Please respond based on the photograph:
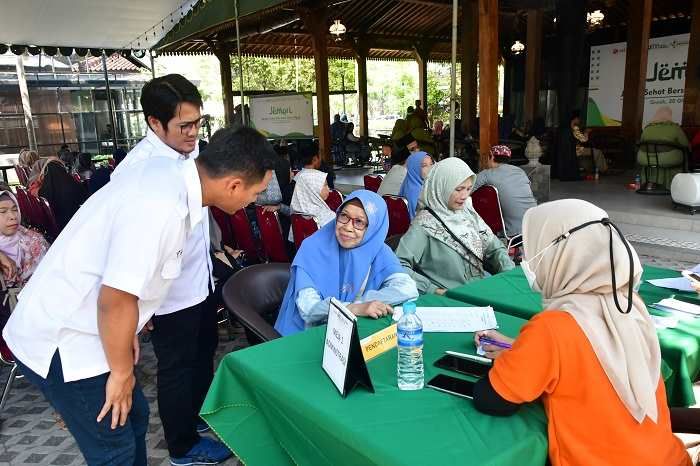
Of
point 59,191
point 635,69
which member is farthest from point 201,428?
point 635,69

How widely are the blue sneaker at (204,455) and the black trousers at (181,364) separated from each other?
22 millimetres

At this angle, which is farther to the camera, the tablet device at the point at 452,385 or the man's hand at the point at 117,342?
the tablet device at the point at 452,385

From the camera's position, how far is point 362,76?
13195mm

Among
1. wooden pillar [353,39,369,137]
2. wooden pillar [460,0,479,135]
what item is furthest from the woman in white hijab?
wooden pillar [353,39,369,137]

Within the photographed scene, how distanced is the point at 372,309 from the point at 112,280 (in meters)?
0.99

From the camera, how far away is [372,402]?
1335 mm

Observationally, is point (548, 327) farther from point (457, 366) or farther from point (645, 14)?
point (645, 14)

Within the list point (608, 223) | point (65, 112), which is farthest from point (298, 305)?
point (65, 112)

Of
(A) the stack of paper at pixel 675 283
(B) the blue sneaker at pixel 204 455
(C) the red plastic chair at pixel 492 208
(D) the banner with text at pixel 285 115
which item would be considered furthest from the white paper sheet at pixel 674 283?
(D) the banner with text at pixel 285 115

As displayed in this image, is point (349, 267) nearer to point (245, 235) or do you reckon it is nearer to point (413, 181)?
point (245, 235)

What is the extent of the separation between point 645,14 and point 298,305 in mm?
9612

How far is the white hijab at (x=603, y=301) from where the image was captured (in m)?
1.18

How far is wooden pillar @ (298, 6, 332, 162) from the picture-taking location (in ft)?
27.0

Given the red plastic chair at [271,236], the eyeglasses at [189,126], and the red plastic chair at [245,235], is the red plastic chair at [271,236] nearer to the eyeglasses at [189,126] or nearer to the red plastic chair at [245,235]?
the red plastic chair at [245,235]
